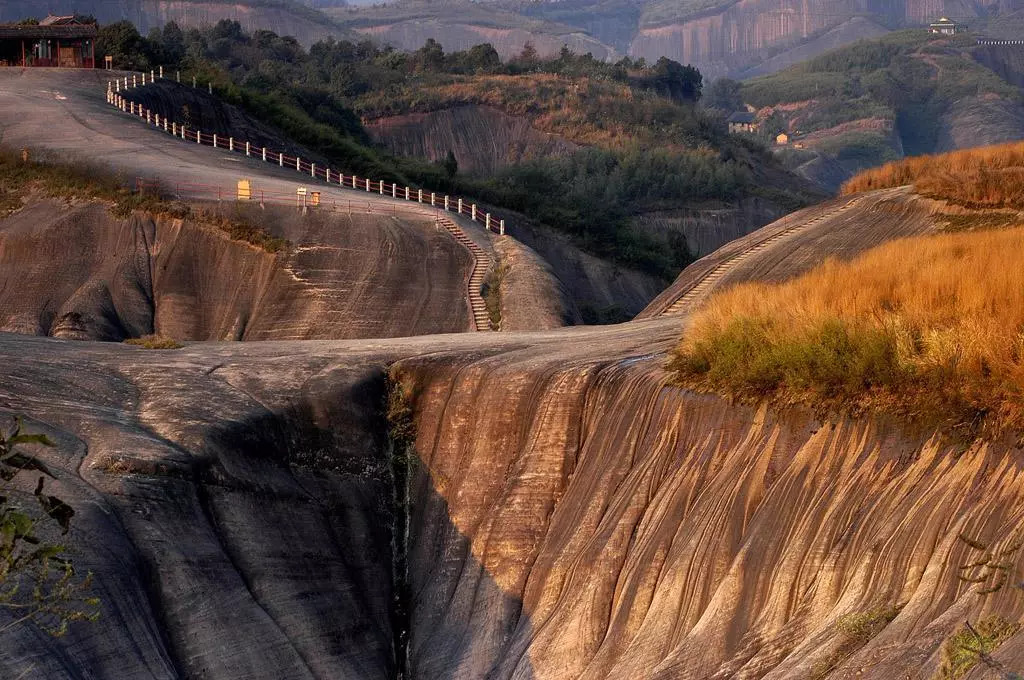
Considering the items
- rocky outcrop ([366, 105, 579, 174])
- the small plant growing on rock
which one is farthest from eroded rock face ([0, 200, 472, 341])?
rocky outcrop ([366, 105, 579, 174])

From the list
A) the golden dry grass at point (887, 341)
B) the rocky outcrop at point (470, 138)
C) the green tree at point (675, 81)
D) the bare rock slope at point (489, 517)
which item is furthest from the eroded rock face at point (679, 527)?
the green tree at point (675, 81)

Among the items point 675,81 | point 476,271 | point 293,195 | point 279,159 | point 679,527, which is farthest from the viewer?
point 675,81

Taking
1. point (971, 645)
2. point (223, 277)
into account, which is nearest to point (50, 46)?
point (223, 277)

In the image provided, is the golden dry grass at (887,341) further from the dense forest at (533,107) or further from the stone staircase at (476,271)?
the dense forest at (533,107)

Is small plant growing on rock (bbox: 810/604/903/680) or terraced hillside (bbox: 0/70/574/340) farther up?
small plant growing on rock (bbox: 810/604/903/680)

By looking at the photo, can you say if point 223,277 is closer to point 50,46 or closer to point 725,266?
point 725,266

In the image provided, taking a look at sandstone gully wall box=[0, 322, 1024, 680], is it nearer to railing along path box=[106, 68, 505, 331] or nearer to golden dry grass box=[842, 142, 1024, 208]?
golden dry grass box=[842, 142, 1024, 208]

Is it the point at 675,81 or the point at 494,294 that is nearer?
the point at 494,294
